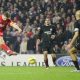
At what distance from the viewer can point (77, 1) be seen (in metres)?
24.6

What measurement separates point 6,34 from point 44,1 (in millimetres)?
3896

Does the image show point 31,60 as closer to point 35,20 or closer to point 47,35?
point 47,35

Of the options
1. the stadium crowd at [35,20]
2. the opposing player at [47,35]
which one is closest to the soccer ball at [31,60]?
the stadium crowd at [35,20]

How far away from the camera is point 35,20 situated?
2366cm

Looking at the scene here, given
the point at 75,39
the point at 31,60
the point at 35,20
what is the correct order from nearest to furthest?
the point at 75,39 < the point at 31,60 < the point at 35,20

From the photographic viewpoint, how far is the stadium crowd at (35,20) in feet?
70.6

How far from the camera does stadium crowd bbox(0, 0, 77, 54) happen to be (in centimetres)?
2152

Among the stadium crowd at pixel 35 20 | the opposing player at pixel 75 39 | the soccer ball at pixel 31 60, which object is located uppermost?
the stadium crowd at pixel 35 20

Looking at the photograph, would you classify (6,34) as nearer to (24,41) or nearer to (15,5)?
(24,41)

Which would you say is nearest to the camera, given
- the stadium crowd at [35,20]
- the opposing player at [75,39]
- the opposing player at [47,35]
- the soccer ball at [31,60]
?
the opposing player at [75,39]

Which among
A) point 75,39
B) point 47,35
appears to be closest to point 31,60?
point 47,35

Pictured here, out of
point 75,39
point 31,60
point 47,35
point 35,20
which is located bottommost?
point 75,39

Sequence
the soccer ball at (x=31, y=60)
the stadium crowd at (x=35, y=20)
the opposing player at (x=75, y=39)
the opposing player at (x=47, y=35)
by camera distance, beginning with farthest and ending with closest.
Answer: the stadium crowd at (x=35, y=20)
the soccer ball at (x=31, y=60)
the opposing player at (x=47, y=35)
the opposing player at (x=75, y=39)

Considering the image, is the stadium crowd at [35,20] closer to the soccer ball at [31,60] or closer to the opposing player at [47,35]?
the soccer ball at [31,60]
